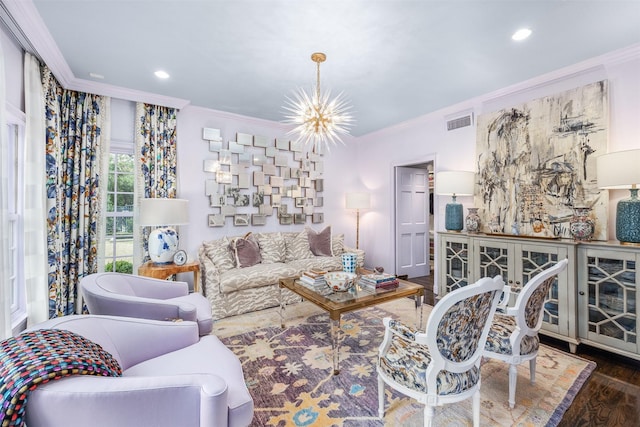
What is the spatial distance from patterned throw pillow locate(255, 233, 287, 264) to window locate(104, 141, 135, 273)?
A: 1.68 meters

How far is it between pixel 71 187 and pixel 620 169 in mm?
5299

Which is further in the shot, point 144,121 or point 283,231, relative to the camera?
point 283,231

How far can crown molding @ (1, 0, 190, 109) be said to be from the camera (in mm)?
2027

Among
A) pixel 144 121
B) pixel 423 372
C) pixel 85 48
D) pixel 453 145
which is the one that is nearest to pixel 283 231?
pixel 144 121

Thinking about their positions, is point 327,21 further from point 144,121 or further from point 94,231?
point 94,231

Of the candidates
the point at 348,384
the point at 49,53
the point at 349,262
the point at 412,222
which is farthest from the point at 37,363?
the point at 412,222

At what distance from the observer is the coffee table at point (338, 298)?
2131 mm

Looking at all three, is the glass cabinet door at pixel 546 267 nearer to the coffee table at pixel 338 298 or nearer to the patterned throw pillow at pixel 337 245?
the coffee table at pixel 338 298

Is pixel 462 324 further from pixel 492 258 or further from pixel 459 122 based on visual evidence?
pixel 459 122

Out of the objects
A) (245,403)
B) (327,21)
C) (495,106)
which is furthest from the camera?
(495,106)

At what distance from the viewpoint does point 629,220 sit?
235 cm

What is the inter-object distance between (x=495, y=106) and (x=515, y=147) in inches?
23.4

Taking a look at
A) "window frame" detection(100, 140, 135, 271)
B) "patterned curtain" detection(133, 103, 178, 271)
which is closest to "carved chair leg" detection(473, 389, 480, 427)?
"patterned curtain" detection(133, 103, 178, 271)

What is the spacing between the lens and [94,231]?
11.0ft
